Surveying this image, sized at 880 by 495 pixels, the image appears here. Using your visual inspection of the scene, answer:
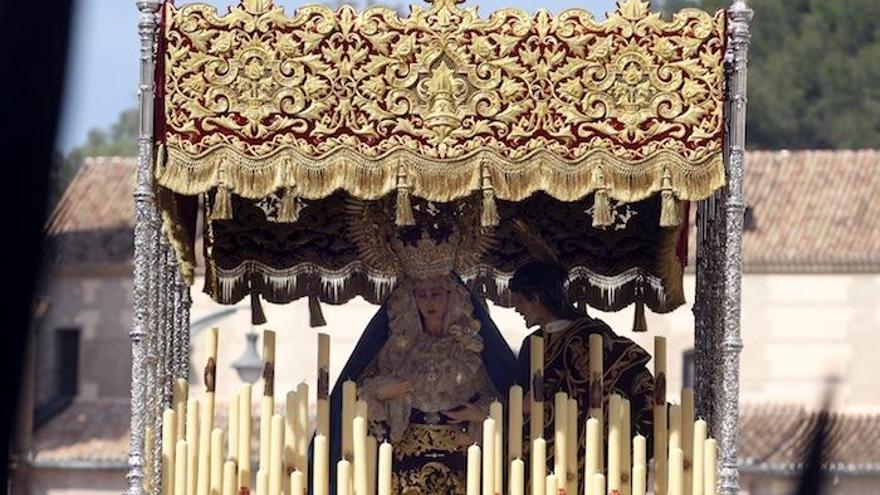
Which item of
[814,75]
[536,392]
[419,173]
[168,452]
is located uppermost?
[814,75]

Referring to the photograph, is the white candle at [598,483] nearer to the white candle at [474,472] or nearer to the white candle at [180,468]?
the white candle at [474,472]

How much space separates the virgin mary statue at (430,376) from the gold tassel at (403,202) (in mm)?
1107

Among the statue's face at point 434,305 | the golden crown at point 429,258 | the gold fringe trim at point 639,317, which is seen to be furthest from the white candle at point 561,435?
the gold fringe trim at point 639,317

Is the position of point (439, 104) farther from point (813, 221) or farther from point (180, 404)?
point (813, 221)

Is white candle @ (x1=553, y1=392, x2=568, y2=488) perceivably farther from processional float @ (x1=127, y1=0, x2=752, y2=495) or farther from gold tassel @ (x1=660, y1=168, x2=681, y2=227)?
gold tassel @ (x1=660, y1=168, x2=681, y2=227)

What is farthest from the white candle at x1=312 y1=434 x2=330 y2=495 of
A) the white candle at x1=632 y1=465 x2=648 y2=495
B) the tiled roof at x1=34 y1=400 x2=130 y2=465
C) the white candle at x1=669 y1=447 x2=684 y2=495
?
the tiled roof at x1=34 y1=400 x2=130 y2=465

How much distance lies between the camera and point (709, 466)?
7.48 meters

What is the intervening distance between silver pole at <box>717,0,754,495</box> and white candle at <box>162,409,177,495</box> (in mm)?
1915

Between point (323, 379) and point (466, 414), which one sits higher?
point (323, 379)

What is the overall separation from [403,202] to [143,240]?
A: 0.97 metres

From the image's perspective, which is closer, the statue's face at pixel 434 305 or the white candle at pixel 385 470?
the white candle at pixel 385 470

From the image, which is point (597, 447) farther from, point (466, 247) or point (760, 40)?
point (760, 40)

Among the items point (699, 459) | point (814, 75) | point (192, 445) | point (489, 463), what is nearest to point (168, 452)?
point (192, 445)

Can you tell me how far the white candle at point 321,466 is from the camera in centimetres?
744
